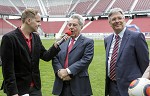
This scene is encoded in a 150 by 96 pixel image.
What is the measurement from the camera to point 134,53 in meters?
4.02

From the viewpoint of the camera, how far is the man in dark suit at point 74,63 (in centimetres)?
429

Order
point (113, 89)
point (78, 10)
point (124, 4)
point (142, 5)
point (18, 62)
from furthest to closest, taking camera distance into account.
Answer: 1. point (78, 10)
2. point (124, 4)
3. point (142, 5)
4. point (113, 89)
5. point (18, 62)

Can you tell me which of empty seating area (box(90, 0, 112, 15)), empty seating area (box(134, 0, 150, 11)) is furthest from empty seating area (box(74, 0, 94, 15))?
empty seating area (box(134, 0, 150, 11))

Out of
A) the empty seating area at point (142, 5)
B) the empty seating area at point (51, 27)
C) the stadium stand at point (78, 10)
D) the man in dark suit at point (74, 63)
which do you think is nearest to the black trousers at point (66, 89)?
the man in dark suit at point (74, 63)

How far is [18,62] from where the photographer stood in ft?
12.6

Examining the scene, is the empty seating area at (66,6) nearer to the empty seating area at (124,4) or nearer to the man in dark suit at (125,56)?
the empty seating area at (124,4)

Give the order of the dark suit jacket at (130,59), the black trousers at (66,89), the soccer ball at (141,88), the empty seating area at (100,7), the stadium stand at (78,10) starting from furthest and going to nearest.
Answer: the empty seating area at (100,7) → the stadium stand at (78,10) → the black trousers at (66,89) → the dark suit jacket at (130,59) → the soccer ball at (141,88)

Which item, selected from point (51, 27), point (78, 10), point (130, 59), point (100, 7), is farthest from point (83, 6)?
point (130, 59)

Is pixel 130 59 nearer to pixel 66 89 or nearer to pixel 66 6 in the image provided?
pixel 66 89

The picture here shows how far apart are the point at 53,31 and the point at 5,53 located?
5577 cm

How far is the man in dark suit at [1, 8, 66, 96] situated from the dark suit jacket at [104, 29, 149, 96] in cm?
129

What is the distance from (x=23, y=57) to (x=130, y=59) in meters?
1.61

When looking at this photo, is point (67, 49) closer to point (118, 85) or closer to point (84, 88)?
point (84, 88)

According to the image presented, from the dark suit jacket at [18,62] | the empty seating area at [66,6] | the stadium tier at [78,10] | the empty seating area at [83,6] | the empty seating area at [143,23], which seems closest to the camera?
the dark suit jacket at [18,62]
